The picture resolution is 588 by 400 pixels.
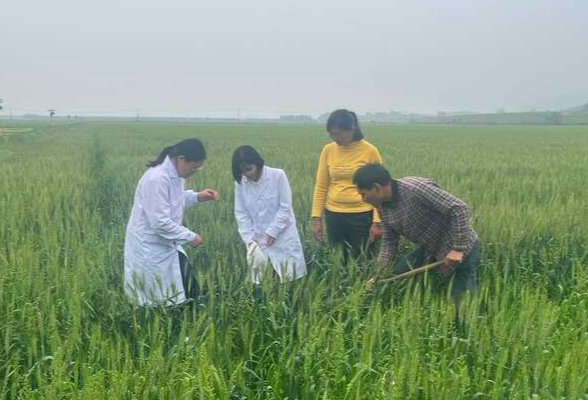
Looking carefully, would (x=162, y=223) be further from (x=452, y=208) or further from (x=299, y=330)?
(x=452, y=208)

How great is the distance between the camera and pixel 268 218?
363 cm

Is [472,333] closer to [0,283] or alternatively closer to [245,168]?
[245,168]

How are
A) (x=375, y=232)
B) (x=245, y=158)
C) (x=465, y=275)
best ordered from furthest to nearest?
1. (x=375, y=232)
2. (x=245, y=158)
3. (x=465, y=275)

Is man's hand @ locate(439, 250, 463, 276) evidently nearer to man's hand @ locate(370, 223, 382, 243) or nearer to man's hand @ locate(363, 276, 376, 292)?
man's hand @ locate(363, 276, 376, 292)

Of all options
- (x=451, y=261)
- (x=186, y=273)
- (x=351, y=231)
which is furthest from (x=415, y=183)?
(x=186, y=273)

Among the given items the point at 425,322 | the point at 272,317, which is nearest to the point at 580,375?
the point at 425,322

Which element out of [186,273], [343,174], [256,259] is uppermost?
[343,174]

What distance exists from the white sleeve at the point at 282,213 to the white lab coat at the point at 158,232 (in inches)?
21.8

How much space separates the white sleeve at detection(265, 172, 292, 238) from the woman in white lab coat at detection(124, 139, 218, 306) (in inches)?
20.5

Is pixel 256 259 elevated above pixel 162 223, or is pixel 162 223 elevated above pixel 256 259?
pixel 162 223

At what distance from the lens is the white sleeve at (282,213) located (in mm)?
3560

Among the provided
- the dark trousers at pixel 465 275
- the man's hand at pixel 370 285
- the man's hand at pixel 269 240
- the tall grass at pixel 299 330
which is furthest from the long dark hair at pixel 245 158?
the dark trousers at pixel 465 275

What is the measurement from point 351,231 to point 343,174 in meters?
0.42

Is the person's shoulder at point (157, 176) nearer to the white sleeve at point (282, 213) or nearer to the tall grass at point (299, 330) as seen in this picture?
the tall grass at point (299, 330)
